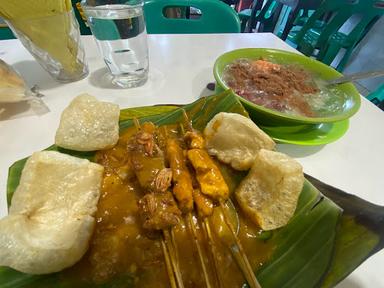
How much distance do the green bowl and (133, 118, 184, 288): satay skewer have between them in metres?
0.84

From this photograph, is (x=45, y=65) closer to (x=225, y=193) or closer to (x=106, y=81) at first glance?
(x=106, y=81)

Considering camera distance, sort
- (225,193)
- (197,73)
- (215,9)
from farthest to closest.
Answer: (215,9) < (197,73) < (225,193)

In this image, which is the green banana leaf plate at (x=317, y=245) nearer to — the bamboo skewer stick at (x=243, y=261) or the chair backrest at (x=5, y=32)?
the bamboo skewer stick at (x=243, y=261)

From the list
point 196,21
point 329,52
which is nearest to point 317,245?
point 196,21

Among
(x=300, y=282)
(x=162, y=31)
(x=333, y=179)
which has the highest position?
(x=300, y=282)

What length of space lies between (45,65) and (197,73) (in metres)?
1.13

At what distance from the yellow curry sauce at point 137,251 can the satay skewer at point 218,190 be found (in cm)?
5

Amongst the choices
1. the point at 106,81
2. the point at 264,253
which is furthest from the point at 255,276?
the point at 106,81

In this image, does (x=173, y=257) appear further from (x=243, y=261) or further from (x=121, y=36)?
(x=121, y=36)

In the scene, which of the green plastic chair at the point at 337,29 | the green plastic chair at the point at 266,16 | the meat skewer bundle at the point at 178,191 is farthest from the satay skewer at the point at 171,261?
the green plastic chair at the point at 266,16

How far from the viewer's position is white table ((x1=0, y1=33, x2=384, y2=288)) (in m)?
1.31

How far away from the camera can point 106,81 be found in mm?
1959

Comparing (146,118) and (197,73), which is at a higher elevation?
(146,118)

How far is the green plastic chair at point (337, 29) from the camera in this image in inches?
154
